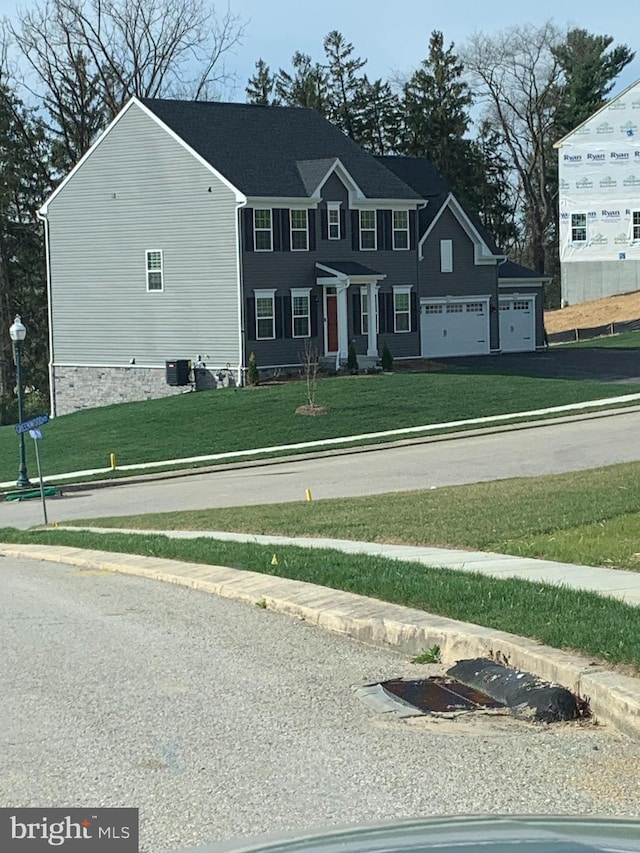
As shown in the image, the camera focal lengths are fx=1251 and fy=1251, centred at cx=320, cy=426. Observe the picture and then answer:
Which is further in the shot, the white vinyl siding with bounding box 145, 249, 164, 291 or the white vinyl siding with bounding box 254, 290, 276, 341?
the white vinyl siding with bounding box 145, 249, 164, 291

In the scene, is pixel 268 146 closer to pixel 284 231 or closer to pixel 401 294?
pixel 284 231

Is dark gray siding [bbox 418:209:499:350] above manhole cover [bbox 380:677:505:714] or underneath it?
above

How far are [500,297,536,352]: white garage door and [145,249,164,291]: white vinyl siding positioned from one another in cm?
1731

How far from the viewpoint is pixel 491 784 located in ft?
20.6

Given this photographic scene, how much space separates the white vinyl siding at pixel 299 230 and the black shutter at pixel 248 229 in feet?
6.49

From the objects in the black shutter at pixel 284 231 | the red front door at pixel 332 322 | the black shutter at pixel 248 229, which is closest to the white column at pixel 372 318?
the red front door at pixel 332 322

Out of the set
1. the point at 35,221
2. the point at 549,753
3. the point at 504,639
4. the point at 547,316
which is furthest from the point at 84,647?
the point at 547,316

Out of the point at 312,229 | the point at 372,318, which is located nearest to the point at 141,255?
the point at 312,229

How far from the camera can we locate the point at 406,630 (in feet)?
31.0

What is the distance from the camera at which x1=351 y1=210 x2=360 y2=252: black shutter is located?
50094 mm

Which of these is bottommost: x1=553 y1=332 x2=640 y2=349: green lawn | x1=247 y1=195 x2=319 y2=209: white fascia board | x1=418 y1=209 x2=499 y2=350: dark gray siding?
x1=553 y1=332 x2=640 y2=349: green lawn

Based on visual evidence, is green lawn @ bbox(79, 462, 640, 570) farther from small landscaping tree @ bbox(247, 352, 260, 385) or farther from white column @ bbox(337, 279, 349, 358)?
white column @ bbox(337, 279, 349, 358)

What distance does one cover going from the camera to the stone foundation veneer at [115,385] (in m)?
48.0

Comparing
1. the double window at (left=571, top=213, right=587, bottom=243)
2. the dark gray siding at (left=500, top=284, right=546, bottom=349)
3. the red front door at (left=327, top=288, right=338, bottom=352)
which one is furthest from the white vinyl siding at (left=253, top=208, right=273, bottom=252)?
the double window at (left=571, top=213, right=587, bottom=243)
